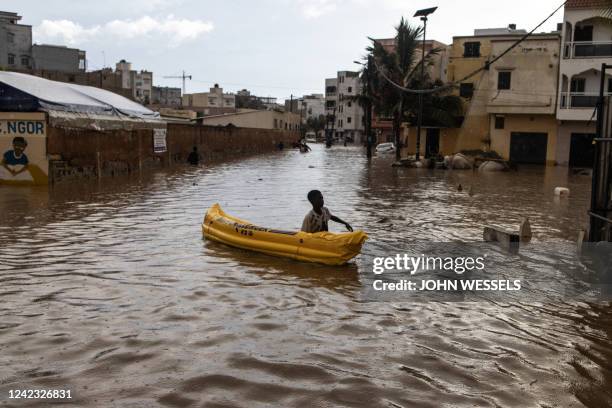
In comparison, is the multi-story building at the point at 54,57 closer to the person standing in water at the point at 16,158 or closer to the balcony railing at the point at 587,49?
the person standing in water at the point at 16,158

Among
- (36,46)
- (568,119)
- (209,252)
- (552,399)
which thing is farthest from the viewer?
(36,46)

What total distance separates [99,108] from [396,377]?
22.6m

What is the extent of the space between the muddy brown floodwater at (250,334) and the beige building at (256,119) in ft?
144

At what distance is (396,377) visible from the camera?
16.9 feet

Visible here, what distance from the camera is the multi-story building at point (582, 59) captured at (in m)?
33.6

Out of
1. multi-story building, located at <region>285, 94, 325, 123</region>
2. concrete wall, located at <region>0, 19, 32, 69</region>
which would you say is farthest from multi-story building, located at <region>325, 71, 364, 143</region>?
concrete wall, located at <region>0, 19, 32, 69</region>

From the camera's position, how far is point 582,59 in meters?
34.0

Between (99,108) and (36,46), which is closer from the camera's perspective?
(99,108)

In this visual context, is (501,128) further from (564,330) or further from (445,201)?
(564,330)

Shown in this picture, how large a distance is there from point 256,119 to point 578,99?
4259 centimetres

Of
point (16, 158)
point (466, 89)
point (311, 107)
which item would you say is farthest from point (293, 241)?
point (311, 107)

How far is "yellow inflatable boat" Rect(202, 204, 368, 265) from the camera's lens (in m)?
8.89

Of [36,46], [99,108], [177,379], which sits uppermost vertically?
[36,46]

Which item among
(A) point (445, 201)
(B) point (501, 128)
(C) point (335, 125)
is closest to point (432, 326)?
(A) point (445, 201)
